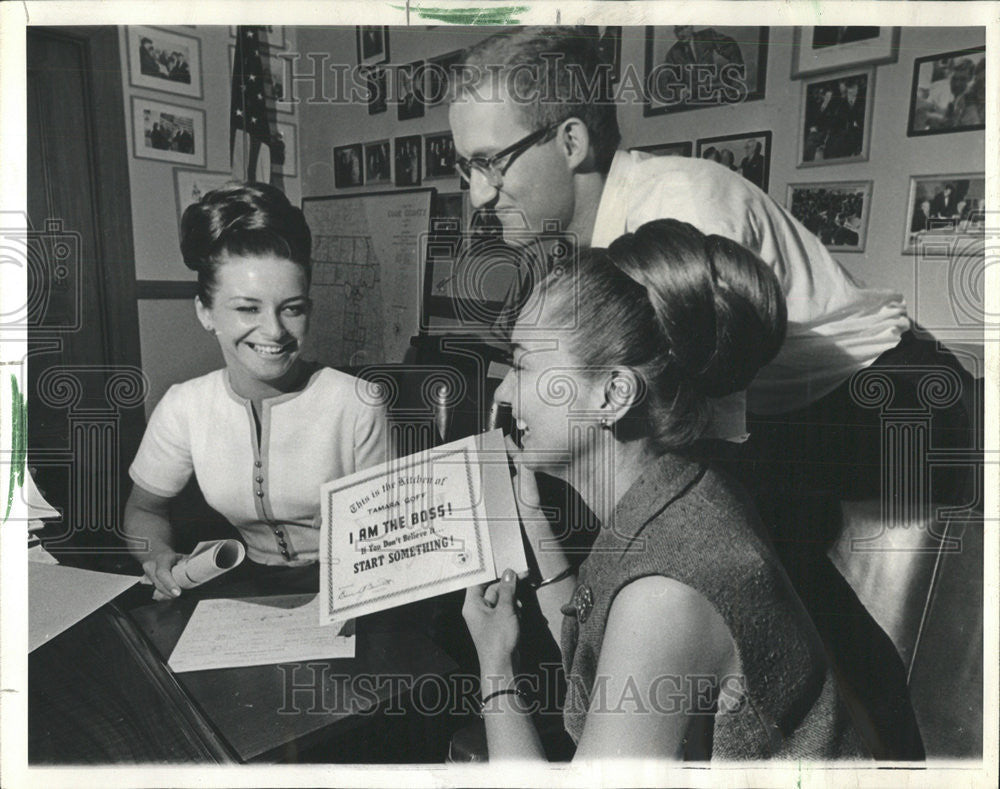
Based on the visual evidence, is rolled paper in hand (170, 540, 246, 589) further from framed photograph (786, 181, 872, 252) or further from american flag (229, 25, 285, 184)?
framed photograph (786, 181, 872, 252)

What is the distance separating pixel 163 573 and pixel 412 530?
0.50 meters

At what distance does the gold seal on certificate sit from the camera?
58.4 inches

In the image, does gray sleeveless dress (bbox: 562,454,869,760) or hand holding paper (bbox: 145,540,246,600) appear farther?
hand holding paper (bbox: 145,540,246,600)

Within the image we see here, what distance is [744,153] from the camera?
145cm

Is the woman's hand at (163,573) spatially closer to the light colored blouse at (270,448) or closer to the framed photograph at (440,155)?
the light colored blouse at (270,448)

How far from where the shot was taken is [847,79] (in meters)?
1.46

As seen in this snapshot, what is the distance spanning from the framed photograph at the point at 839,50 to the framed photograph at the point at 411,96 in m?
0.73

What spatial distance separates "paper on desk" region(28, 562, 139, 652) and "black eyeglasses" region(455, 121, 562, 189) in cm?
105

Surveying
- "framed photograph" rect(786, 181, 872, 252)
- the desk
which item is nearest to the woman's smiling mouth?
the desk

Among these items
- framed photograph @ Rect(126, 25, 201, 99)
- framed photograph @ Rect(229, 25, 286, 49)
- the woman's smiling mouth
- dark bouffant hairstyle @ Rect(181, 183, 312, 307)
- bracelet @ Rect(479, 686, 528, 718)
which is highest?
framed photograph @ Rect(229, 25, 286, 49)

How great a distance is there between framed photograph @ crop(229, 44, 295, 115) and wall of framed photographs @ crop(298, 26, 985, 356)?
4 cm

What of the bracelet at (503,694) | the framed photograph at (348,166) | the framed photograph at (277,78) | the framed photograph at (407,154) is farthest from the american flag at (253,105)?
the bracelet at (503,694)

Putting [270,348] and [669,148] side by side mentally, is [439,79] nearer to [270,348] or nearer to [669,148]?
[669,148]
